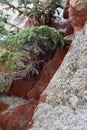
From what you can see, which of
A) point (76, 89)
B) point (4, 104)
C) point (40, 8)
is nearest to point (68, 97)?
point (76, 89)

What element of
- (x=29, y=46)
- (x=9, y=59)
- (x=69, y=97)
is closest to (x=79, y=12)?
(x=29, y=46)

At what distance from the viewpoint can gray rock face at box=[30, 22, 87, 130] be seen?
1679 mm

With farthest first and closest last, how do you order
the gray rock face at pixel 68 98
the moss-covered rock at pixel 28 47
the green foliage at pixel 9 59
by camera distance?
the moss-covered rock at pixel 28 47
the green foliage at pixel 9 59
the gray rock face at pixel 68 98

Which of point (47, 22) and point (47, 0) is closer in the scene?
point (47, 0)

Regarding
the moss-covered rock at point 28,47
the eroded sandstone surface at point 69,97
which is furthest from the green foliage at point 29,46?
the eroded sandstone surface at point 69,97

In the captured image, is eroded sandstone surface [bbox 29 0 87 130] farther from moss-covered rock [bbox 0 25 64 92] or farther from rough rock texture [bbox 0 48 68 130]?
rough rock texture [bbox 0 48 68 130]

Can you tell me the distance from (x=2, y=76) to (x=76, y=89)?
98 cm

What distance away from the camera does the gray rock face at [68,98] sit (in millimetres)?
1679

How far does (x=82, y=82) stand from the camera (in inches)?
73.0

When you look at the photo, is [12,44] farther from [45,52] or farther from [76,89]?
[76,89]

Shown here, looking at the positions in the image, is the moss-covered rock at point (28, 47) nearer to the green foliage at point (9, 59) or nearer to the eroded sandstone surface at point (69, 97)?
the green foliage at point (9, 59)

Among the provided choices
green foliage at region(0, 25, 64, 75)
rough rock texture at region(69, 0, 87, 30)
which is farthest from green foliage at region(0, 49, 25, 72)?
rough rock texture at region(69, 0, 87, 30)

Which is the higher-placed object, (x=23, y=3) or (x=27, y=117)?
(x=23, y=3)

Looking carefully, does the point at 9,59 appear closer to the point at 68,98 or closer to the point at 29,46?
the point at 29,46
